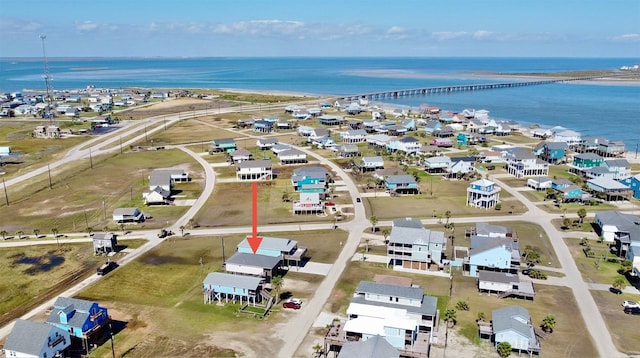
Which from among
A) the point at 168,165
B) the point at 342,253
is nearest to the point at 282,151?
the point at 168,165

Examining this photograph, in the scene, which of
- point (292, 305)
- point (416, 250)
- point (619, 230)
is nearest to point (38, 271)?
point (292, 305)

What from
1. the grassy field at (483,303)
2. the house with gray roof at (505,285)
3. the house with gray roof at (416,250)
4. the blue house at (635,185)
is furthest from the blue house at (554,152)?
the house with gray roof at (505,285)

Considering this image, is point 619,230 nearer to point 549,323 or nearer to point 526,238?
point 526,238

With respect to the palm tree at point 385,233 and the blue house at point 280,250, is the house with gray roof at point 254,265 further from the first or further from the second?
the palm tree at point 385,233

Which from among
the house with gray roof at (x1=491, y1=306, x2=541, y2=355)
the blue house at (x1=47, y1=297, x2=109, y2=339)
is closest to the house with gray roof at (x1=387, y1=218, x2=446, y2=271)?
the house with gray roof at (x1=491, y1=306, x2=541, y2=355)

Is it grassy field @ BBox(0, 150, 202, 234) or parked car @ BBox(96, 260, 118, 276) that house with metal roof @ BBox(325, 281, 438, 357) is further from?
grassy field @ BBox(0, 150, 202, 234)

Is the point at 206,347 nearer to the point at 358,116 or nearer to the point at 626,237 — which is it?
the point at 626,237
